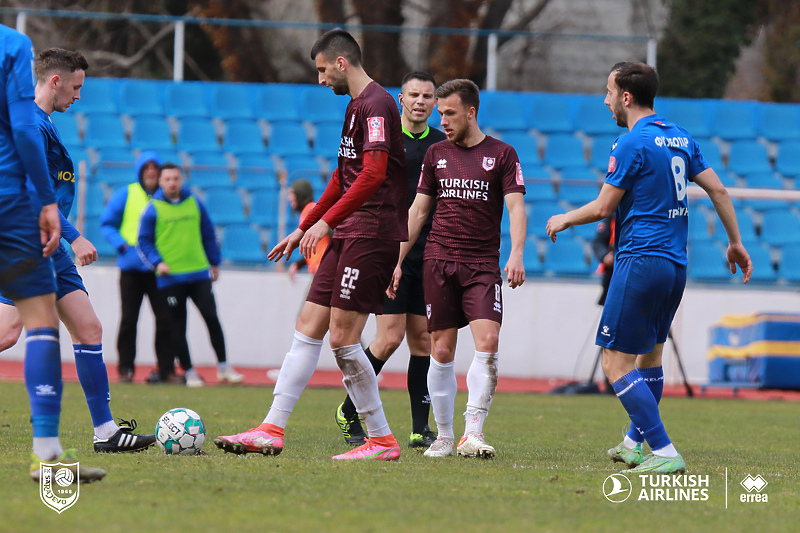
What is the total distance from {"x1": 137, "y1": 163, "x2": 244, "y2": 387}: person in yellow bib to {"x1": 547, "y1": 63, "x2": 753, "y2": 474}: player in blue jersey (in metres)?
6.80

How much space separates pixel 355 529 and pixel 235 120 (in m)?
14.9

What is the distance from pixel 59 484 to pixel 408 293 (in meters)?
3.00

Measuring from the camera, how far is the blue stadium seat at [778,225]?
1561 centimetres

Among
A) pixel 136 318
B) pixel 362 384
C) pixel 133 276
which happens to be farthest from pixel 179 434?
pixel 133 276

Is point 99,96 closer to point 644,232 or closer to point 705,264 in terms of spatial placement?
point 705,264

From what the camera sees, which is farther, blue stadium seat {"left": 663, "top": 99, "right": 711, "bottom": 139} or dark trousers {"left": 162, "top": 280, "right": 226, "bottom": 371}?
blue stadium seat {"left": 663, "top": 99, "right": 711, "bottom": 139}

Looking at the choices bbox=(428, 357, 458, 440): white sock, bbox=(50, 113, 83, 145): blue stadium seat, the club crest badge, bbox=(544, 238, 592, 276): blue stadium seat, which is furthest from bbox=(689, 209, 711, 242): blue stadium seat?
the club crest badge

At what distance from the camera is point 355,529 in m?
3.53

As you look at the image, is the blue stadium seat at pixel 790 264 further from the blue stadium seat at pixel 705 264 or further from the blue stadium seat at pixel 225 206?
the blue stadium seat at pixel 225 206

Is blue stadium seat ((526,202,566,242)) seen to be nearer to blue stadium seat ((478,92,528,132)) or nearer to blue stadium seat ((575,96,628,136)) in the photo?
blue stadium seat ((478,92,528,132))

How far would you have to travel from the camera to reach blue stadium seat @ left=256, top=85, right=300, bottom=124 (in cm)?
1820

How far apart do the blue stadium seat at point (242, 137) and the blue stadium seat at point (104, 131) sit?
5.86ft

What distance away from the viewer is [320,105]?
18.3 m

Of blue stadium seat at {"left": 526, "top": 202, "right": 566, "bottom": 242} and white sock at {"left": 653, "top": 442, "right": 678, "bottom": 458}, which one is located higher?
blue stadium seat at {"left": 526, "top": 202, "right": 566, "bottom": 242}
